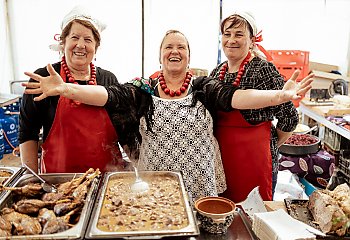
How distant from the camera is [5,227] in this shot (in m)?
1.35

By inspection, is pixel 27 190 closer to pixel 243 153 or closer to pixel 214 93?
pixel 214 93

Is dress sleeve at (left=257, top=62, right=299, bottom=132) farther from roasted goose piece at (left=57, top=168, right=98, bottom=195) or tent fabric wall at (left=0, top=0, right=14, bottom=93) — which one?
tent fabric wall at (left=0, top=0, right=14, bottom=93)

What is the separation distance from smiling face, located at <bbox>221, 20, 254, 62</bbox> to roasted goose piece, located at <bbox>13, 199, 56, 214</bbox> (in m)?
1.51

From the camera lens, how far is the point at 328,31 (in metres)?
6.47

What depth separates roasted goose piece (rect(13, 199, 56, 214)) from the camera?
1492mm

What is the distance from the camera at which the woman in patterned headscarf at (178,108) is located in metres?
2.15

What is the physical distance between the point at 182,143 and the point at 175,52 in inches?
23.0

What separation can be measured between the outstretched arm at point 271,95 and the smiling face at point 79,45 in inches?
38.3

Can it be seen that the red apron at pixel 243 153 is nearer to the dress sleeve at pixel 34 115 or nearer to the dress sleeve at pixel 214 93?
the dress sleeve at pixel 214 93

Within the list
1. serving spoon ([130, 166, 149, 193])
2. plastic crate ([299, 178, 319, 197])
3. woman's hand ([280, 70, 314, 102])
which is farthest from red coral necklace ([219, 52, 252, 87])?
plastic crate ([299, 178, 319, 197])

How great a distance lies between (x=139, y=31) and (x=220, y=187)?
3.76m

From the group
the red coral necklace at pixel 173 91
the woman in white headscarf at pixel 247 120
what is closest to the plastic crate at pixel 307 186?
the woman in white headscarf at pixel 247 120

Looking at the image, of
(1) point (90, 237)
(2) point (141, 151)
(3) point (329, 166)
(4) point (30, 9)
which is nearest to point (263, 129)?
(2) point (141, 151)

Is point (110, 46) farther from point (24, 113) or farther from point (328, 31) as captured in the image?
point (328, 31)
